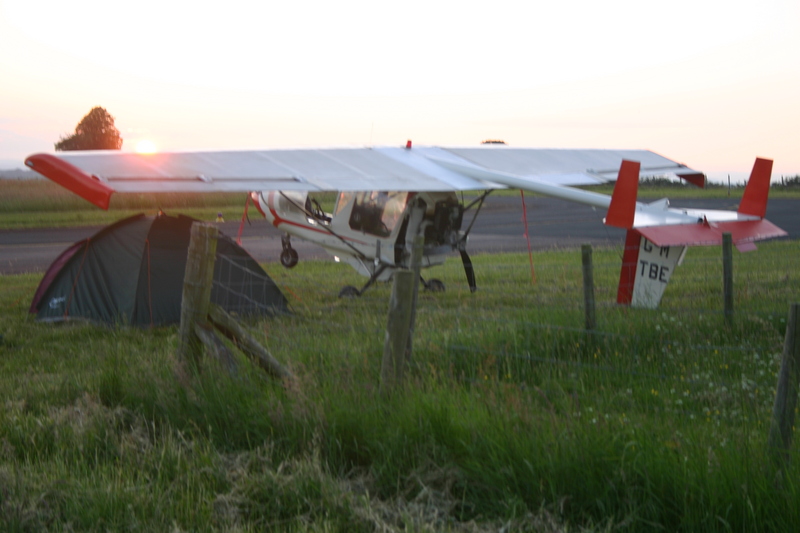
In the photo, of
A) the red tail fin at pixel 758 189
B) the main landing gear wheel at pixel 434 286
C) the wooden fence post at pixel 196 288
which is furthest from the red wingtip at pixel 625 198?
A: the main landing gear wheel at pixel 434 286

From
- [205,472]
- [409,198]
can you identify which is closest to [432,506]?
[205,472]

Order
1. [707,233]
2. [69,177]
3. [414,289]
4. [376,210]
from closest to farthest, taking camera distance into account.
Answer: [414,289]
[69,177]
[707,233]
[376,210]

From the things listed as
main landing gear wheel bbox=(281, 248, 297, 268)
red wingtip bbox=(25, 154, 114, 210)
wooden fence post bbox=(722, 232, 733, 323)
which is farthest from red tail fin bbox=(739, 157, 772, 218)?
main landing gear wheel bbox=(281, 248, 297, 268)

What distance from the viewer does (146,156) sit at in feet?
29.8

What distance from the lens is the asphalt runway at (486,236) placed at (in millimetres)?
20103

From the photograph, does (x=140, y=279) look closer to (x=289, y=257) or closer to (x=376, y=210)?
(x=376, y=210)

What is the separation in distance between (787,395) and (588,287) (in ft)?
9.97

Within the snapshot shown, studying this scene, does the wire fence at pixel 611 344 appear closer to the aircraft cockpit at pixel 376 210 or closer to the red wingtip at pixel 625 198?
the red wingtip at pixel 625 198

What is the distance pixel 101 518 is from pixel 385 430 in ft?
5.27

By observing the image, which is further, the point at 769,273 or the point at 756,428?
the point at 769,273

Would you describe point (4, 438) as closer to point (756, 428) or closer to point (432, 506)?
point (432, 506)

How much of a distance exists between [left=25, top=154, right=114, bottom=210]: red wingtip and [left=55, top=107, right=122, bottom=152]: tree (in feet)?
233

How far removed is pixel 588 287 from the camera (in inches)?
261

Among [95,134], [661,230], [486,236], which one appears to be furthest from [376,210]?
[95,134]
